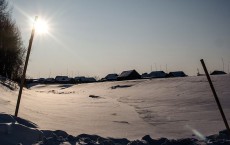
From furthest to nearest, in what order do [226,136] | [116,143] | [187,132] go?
[187,132] < [226,136] < [116,143]

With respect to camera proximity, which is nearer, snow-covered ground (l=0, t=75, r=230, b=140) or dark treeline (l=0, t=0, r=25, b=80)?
snow-covered ground (l=0, t=75, r=230, b=140)

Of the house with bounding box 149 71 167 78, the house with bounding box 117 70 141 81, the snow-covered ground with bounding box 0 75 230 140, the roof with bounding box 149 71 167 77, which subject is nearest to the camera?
the snow-covered ground with bounding box 0 75 230 140

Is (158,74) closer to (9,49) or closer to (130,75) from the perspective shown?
(130,75)

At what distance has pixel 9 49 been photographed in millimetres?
31531

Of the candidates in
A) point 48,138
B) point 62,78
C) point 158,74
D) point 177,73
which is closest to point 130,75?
point 158,74

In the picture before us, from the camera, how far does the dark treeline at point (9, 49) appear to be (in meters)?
29.7

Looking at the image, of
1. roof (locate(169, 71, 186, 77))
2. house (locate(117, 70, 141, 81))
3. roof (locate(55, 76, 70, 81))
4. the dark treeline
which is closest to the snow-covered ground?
the dark treeline

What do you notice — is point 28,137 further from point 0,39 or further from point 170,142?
point 0,39

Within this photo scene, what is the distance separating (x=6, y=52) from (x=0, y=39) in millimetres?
2057

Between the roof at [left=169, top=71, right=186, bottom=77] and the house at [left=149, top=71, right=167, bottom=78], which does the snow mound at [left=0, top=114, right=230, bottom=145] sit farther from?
the house at [left=149, top=71, right=167, bottom=78]

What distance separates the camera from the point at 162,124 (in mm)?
8930

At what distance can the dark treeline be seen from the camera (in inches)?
1168

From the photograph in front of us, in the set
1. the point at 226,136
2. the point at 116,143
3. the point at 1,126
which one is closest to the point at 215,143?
the point at 226,136

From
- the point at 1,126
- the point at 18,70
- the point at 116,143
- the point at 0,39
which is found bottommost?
the point at 116,143
